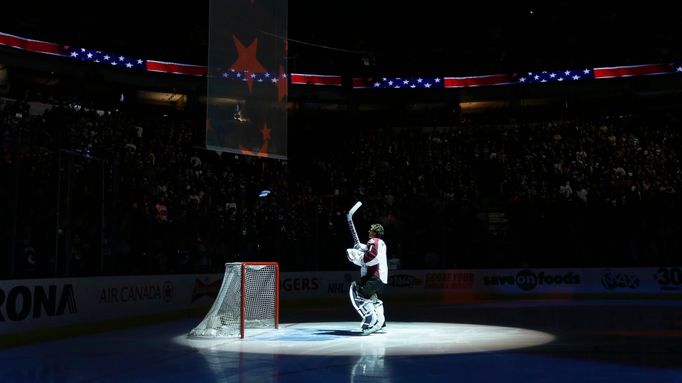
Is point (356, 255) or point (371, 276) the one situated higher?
point (356, 255)

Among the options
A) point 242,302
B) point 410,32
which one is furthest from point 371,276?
point 410,32

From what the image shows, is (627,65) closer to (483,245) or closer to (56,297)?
(483,245)

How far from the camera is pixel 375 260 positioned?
1214 centimetres

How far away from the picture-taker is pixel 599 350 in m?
9.85

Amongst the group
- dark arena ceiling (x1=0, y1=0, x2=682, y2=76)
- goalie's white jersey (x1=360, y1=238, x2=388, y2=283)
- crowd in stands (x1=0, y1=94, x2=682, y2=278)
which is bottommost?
goalie's white jersey (x1=360, y1=238, x2=388, y2=283)

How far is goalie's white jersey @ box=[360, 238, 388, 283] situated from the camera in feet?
39.7

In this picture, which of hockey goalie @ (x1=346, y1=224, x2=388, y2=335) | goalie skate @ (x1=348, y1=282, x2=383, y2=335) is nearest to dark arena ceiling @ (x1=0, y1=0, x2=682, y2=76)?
hockey goalie @ (x1=346, y1=224, x2=388, y2=335)

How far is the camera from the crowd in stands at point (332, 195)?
12570 mm

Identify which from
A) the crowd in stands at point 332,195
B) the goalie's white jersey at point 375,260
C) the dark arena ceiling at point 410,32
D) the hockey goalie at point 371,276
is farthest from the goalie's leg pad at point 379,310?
the dark arena ceiling at point 410,32

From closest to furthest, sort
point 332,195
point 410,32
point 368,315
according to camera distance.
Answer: point 368,315
point 332,195
point 410,32

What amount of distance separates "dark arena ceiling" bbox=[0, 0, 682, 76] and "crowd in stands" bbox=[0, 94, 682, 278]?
3436 mm

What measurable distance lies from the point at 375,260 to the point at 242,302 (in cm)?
236

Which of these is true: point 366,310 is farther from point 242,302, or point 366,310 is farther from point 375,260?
point 242,302

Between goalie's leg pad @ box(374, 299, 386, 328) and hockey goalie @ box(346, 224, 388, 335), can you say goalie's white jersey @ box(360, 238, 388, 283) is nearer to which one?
hockey goalie @ box(346, 224, 388, 335)
